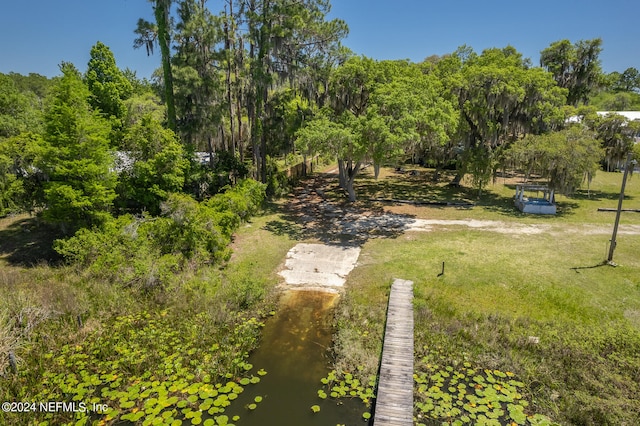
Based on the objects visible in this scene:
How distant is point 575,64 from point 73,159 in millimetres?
30560

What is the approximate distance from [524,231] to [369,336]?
10247 mm

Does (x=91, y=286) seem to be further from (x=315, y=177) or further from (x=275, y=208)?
(x=315, y=177)

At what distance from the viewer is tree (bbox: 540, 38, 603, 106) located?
2408 centimetres

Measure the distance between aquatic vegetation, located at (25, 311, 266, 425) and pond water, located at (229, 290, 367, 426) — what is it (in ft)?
0.83

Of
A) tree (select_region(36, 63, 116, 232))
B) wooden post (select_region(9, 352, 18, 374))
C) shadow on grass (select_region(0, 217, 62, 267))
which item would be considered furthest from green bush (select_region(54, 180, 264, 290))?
wooden post (select_region(9, 352, 18, 374))

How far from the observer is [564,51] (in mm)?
24578

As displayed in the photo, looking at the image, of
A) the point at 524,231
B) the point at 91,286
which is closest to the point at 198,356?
the point at 91,286

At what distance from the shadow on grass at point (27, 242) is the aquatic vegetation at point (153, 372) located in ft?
20.8

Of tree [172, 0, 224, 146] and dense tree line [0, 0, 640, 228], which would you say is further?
tree [172, 0, 224, 146]

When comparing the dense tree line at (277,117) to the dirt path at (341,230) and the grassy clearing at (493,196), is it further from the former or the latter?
the dirt path at (341,230)

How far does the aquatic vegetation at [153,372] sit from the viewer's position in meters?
6.25

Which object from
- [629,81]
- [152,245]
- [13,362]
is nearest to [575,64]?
[152,245]

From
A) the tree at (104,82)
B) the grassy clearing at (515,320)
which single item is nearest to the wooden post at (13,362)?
the grassy clearing at (515,320)

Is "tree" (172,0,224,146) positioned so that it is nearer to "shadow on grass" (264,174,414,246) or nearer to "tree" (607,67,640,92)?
"shadow on grass" (264,174,414,246)
